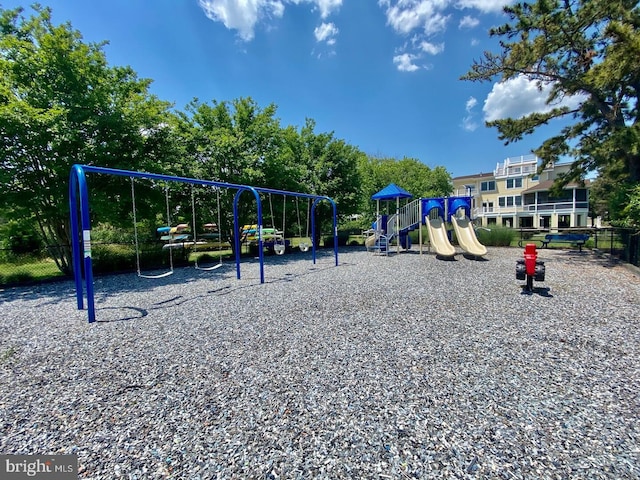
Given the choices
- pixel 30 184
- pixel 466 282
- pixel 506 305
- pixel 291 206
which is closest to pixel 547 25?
pixel 466 282

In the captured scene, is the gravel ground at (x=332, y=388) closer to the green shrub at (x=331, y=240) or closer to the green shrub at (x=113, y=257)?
the green shrub at (x=113, y=257)

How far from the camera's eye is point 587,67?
1010 cm

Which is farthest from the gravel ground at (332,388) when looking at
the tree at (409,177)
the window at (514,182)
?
the window at (514,182)

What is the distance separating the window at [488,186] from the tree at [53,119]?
41.0m

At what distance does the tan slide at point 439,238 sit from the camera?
35.7 ft

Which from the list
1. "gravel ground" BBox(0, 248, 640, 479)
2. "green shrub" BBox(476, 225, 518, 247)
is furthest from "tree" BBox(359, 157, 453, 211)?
"gravel ground" BBox(0, 248, 640, 479)

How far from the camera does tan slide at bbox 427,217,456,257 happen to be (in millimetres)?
10892

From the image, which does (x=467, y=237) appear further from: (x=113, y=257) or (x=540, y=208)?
(x=540, y=208)

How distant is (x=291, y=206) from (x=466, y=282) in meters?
8.92

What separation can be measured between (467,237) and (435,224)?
135 cm

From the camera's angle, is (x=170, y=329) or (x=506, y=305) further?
(x=506, y=305)

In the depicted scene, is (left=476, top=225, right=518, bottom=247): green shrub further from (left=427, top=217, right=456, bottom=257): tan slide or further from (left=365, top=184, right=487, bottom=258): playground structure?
(left=427, top=217, right=456, bottom=257): tan slide

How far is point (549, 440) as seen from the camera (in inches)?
79.4

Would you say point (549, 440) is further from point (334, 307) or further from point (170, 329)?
point (170, 329)
